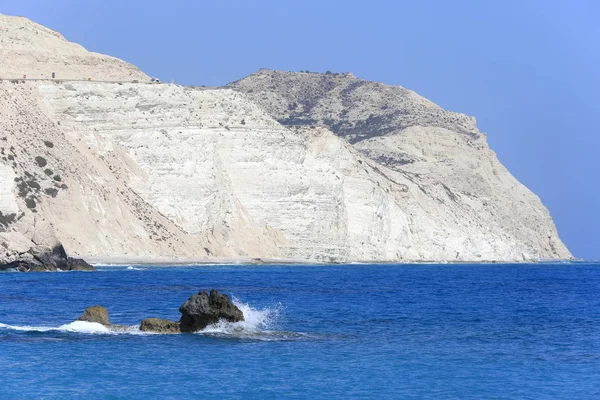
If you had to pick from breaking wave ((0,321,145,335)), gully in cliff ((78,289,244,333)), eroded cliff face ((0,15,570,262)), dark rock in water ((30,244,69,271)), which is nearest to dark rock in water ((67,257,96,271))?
dark rock in water ((30,244,69,271))

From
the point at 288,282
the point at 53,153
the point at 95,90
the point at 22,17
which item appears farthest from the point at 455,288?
the point at 22,17

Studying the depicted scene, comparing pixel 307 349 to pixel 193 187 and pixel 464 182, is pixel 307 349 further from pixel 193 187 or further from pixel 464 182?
pixel 464 182

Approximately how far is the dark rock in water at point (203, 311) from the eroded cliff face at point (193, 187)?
4341cm

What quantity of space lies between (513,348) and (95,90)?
80.4m

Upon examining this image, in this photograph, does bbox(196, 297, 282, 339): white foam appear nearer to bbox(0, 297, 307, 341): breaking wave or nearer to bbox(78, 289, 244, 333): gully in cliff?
bbox(0, 297, 307, 341): breaking wave

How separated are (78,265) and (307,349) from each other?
167 feet

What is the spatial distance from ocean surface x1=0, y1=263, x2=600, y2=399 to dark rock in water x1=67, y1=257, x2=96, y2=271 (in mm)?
23714

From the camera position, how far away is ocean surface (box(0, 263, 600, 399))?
990 inches

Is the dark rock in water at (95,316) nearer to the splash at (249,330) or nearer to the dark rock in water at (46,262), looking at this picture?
the splash at (249,330)

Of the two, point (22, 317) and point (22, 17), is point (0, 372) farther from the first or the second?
point (22, 17)

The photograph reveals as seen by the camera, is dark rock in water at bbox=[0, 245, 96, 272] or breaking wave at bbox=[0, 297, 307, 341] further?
dark rock in water at bbox=[0, 245, 96, 272]

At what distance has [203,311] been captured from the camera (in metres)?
34.6

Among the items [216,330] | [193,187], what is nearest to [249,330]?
[216,330]

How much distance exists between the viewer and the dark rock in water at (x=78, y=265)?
79.1 metres
